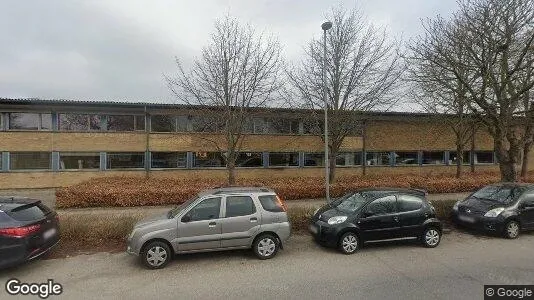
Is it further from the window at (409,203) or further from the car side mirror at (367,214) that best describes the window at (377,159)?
the car side mirror at (367,214)

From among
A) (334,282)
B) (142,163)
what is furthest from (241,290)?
(142,163)

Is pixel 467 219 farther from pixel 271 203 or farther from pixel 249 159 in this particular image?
pixel 249 159

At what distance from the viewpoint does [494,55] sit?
33.6 ft

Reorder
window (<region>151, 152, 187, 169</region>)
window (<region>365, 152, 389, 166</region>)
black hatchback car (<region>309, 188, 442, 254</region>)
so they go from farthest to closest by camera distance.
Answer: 1. window (<region>365, 152, 389, 166</region>)
2. window (<region>151, 152, 187, 169</region>)
3. black hatchback car (<region>309, 188, 442, 254</region>)

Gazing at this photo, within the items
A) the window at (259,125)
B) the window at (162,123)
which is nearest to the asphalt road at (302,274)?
the window at (259,125)

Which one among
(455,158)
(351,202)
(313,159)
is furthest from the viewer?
(455,158)

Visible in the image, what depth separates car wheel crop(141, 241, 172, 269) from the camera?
6.17 m

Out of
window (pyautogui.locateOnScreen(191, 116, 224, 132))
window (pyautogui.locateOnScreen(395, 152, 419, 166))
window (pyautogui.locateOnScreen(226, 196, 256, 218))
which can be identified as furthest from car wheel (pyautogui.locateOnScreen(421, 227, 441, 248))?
window (pyautogui.locateOnScreen(395, 152, 419, 166))

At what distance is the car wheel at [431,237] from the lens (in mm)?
7539

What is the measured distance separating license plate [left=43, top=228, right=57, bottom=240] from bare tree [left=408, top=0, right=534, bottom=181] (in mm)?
11735

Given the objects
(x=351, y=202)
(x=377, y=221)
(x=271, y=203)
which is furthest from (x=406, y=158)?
(x=271, y=203)

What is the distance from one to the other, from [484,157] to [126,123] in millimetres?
26456

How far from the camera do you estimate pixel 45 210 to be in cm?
677

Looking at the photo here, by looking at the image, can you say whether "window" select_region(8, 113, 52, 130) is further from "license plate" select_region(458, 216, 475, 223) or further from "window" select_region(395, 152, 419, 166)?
"window" select_region(395, 152, 419, 166)
